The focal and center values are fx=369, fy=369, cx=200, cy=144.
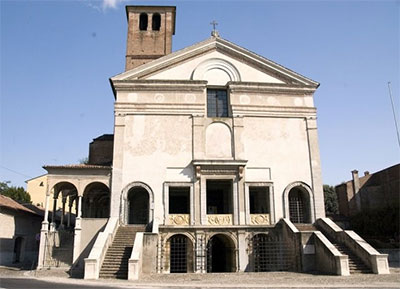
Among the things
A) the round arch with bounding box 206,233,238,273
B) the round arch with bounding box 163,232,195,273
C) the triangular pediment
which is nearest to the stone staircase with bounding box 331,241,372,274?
the round arch with bounding box 206,233,238,273

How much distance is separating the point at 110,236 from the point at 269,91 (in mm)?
13238

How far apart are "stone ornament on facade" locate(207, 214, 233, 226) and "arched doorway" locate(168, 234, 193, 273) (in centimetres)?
169

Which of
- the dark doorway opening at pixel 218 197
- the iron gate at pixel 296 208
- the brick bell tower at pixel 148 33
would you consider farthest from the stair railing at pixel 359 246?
the brick bell tower at pixel 148 33

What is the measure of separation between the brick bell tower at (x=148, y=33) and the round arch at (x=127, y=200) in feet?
38.5

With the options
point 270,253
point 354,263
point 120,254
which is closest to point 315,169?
point 270,253

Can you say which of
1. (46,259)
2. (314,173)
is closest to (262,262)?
(314,173)

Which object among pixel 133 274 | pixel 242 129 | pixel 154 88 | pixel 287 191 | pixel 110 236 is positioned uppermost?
pixel 154 88

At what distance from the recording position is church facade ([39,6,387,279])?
67.5 feet

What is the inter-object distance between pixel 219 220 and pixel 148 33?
1724 cm

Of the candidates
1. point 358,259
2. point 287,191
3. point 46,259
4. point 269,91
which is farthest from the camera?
point 269,91

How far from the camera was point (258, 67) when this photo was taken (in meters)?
24.5

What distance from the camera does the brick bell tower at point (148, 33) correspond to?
29844 mm

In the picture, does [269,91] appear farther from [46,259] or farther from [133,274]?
[46,259]

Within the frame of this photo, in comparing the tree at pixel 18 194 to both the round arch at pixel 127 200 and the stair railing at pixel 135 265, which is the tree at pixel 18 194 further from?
the stair railing at pixel 135 265
